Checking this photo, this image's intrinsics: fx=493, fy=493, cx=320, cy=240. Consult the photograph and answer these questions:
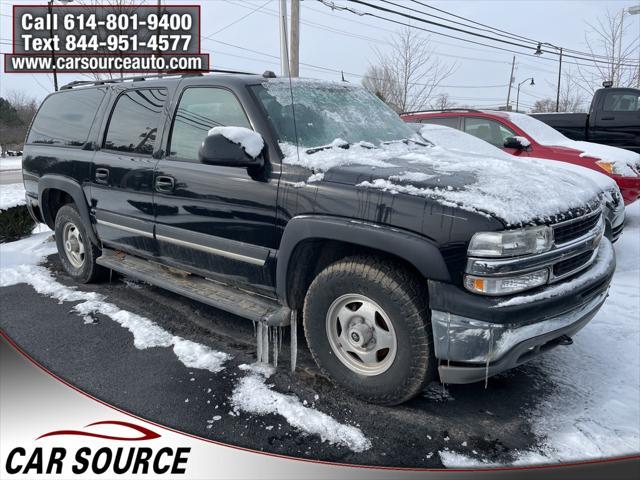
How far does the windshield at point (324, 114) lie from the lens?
10.6 feet

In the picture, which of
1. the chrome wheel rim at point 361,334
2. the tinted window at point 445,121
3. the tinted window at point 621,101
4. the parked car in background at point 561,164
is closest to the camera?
the chrome wheel rim at point 361,334

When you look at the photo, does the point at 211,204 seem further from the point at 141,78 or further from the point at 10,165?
the point at 10,165

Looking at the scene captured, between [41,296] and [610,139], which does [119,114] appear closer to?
[41,296]

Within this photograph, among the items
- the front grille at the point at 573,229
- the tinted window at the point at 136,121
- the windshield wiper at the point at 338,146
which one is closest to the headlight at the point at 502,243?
the front grille at the point at 573,229

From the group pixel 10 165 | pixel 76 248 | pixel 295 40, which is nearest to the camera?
pixel 76 248

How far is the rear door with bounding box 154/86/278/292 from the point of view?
3096mm

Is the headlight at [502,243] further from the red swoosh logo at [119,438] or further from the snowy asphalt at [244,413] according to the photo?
the red swoosh logo at [119,438]

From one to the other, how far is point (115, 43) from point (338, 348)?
42.5ft

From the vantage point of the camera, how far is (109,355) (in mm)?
3469

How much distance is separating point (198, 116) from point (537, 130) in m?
5.49

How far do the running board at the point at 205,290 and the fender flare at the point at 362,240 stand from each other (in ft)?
0.57

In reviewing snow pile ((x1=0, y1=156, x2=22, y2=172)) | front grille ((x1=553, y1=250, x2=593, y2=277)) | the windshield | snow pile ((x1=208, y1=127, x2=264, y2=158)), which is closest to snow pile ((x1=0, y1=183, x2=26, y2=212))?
the windshield

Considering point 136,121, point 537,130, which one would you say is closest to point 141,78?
point 136,121

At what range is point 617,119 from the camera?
8.98 m
